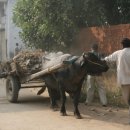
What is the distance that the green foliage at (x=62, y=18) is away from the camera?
15242mm

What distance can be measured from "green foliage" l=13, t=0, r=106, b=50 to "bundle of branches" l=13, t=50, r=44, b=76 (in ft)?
9.63

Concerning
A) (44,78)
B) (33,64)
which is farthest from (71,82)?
(33,64)

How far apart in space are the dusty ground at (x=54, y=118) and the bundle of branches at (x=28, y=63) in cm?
106

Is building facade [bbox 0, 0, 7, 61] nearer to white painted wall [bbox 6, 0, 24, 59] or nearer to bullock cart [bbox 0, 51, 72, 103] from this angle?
white painted wall [bbox 6, 0, 24, 59]

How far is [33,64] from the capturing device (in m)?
12.4

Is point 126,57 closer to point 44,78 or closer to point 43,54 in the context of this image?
point 44,78

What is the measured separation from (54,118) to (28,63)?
2.81 metres

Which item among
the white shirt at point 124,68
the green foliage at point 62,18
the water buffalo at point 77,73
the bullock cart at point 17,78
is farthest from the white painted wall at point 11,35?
the white shirt at point 124,68

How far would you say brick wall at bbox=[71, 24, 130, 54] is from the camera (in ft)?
44.5

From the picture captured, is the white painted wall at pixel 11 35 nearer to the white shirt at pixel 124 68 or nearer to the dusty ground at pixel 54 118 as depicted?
the dusty ground at pixel 54 118

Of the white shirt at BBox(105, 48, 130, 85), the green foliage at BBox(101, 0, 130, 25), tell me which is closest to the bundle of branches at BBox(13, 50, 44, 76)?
the white shirt at BBox(105, 48, 130, 85)

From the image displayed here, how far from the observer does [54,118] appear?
10.1m

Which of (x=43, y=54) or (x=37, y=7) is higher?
(x=37, y=7)

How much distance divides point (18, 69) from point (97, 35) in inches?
145
